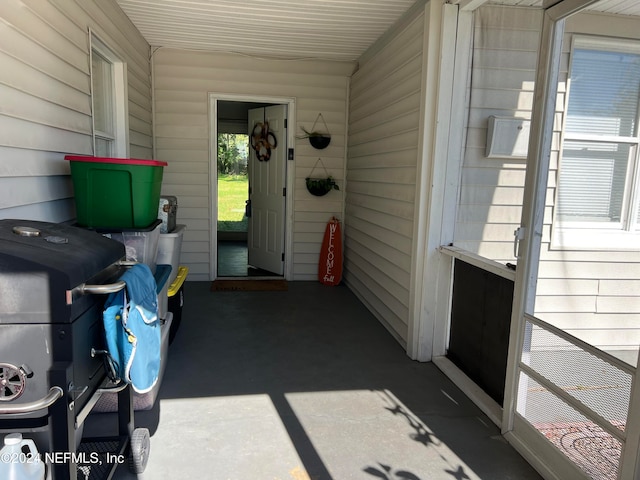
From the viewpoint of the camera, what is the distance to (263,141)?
568 centimetres

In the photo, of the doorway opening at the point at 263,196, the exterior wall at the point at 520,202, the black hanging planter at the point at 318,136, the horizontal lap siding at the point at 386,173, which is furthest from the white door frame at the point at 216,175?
the exterior wall at the point at 520,202

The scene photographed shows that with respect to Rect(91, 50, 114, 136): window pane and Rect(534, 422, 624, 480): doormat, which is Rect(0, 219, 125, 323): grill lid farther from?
Rect(91, 50, 114, 136): window pane

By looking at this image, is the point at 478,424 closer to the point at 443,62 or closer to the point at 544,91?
the point at 544,91

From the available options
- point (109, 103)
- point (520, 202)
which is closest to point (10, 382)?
point (520, 202)

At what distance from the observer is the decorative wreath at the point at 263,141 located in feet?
18.2

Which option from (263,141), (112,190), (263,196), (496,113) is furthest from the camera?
(263,196)

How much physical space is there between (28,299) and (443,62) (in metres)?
2.82

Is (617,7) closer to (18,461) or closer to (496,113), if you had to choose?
(496,113)

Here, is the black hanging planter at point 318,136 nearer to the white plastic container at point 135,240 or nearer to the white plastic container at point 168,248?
the white plastic container at point 168,248

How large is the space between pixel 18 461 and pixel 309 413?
1.52m

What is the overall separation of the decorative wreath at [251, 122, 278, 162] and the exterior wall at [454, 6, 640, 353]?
3027 mm

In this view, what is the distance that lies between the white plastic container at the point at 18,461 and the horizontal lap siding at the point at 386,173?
2651 mm

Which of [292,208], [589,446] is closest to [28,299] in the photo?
[589,446]

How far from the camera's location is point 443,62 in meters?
3.02
